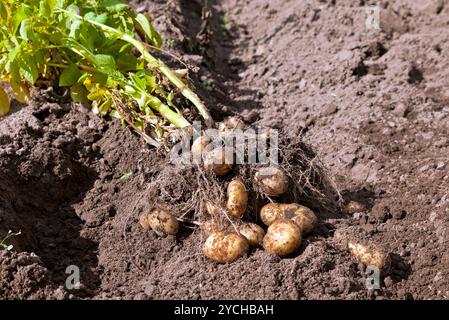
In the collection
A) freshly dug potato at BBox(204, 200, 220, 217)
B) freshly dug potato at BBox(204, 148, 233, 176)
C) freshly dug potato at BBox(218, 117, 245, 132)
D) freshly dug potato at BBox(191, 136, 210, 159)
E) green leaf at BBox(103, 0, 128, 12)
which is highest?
green leaf at BBox(103, 0, 128, 12)

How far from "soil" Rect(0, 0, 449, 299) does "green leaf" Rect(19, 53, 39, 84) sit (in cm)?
25

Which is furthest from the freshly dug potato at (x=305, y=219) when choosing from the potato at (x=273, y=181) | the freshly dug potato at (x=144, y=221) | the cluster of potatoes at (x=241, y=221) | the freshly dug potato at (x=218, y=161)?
the freshly dug potato at (x=144, y=221)

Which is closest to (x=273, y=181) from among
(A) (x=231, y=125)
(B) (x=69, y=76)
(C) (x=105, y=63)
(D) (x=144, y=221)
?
(A) (x=231, y=125)

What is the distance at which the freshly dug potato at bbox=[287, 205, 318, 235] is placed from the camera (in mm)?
2957

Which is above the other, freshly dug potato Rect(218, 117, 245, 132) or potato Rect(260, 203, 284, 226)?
freshly dug potato Rect(218, 117, 245, 132)

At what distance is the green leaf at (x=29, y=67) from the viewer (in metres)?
3.53

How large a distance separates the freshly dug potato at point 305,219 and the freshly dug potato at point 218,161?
0.35m

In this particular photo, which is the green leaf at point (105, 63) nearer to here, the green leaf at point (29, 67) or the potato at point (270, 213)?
the green leaf at point (29, 67)

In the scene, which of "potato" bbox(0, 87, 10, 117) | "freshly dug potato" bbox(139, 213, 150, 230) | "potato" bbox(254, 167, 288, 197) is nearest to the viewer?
"potato" bbox(254, 167, 288, 197)

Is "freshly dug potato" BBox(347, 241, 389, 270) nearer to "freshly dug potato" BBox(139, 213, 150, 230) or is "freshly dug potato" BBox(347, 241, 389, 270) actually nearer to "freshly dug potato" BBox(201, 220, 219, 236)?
"freshly dug potato" BBox(201, 220, 219, 236)

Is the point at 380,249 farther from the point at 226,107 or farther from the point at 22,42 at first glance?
the point at 22,42

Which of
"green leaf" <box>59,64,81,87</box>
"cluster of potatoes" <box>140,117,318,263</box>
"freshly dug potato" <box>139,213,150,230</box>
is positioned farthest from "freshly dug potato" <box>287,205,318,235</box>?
"green leaf" <box>59,64,81,87</box>
